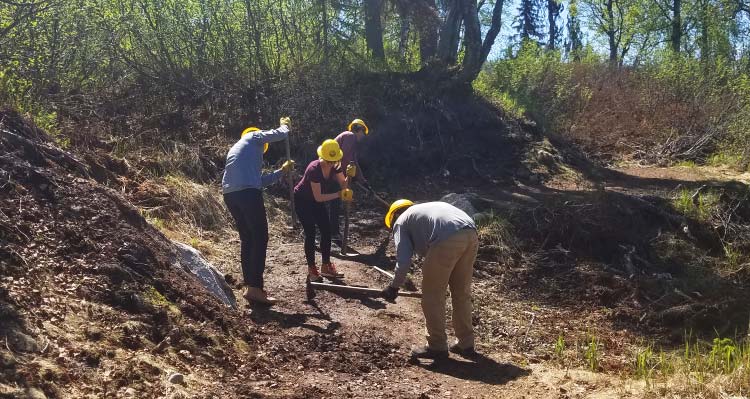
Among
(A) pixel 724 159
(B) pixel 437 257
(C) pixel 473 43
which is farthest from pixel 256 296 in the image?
(A) pixel 724 159

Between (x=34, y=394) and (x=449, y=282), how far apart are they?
325cm

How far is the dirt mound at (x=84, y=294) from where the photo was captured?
373 centimetres

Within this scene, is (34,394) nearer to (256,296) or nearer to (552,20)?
(256,296)

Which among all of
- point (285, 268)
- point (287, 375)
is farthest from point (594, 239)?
point (287, 375)

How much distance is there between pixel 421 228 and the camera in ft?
17.4

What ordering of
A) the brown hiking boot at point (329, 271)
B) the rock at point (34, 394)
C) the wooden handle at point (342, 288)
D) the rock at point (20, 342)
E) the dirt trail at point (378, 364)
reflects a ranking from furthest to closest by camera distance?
the brown hiking boot at point (329, 271)
the wooden handle at point (342, 288)
the dirt trail at point (378, 364)
the rock at point (20, 342)
the rock at point (34, 394)

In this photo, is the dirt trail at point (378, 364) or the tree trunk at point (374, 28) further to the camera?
the tree trunk at point (374, 28)

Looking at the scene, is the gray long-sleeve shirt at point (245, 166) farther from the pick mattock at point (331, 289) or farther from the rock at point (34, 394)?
the rock at point (34, 394)

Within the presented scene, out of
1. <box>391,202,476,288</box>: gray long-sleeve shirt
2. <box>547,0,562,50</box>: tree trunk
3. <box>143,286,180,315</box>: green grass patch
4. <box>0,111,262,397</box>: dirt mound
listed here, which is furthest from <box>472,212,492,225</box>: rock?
<box>547,0,562,50</box>: tree trunk

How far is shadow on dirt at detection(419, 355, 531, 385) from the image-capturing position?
17.3 ft

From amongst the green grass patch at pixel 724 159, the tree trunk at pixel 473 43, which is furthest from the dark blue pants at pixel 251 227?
the green grass patch at pixel 724 159

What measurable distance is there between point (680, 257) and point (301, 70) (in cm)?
804

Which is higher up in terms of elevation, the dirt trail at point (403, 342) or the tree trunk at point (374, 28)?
the tree trunk at point (374, 28)

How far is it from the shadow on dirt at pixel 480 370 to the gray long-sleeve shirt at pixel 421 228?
793 mm
